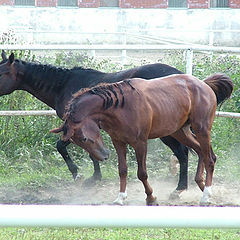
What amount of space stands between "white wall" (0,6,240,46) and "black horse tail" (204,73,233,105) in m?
20.5

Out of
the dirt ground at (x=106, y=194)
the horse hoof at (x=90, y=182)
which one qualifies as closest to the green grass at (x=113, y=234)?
the dirt ground at (x=106, y=194)

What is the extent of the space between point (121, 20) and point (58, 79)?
883 inches

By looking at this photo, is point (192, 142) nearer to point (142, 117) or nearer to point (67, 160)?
point (142, 117)

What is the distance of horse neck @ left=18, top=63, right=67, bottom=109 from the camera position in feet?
23.7

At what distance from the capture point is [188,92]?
249 inches

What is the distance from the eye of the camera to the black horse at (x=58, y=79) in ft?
23.4

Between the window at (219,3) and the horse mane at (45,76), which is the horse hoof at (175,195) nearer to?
the horse mane at (45,76)

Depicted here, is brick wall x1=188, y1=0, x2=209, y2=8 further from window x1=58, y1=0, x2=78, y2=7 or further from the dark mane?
the dark mane

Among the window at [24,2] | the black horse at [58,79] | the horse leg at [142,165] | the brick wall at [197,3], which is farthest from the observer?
the brick wall at [197,3]

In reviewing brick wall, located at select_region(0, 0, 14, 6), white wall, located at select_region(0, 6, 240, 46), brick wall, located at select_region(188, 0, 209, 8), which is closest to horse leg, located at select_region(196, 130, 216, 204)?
white wall, located at select_region(0, 6, 240, 46)

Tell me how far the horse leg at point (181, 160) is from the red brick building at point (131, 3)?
73.6 ft

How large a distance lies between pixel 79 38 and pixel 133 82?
2147 cm

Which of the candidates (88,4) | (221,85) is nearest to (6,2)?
(88,4)

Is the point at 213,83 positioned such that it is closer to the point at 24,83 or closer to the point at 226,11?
the point at 24,83
